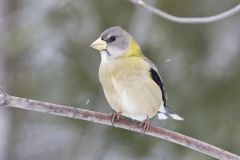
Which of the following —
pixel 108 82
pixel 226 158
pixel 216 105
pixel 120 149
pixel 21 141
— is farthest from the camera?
pixel 21 141

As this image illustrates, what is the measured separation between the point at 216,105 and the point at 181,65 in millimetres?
449

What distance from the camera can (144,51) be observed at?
17.1 feet

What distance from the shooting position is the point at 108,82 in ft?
12.4

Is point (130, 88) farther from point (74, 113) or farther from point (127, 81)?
point (74, 113)

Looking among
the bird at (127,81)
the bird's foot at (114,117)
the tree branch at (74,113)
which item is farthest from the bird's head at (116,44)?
the tree branch at (74,113)

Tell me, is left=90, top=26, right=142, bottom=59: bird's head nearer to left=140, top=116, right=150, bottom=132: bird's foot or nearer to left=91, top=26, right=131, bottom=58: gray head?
left=91, top=26, right=131, bottom=58: gray head

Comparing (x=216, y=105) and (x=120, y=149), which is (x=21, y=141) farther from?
(x=216, y=105)

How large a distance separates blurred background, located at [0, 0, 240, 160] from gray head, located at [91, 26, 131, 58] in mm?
1068

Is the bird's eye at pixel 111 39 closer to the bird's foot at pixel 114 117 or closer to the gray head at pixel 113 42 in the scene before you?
the gray head at pixel 113 42

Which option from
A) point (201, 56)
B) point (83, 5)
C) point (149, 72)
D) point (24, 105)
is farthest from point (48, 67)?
point (24, 105)

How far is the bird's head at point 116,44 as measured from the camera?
3900 mm

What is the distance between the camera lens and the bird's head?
390 cm

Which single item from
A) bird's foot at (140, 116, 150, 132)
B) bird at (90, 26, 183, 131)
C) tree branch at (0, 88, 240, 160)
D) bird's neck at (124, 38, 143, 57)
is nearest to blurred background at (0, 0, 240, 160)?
bird's neck at (124, 38, 143, 57)

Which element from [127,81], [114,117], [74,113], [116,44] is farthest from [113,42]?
[74,113]
